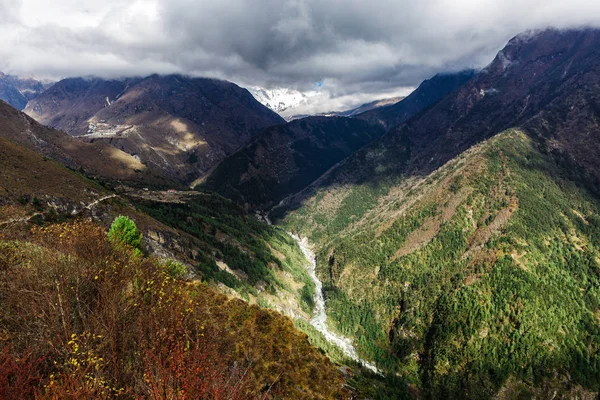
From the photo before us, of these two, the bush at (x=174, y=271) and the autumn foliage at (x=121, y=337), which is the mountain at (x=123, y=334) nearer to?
the autumn foliage at (x=121, y=337)

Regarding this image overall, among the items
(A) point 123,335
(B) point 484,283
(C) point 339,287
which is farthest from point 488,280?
(A) point 123,335

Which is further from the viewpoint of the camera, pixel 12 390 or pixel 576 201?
pixel 576 201

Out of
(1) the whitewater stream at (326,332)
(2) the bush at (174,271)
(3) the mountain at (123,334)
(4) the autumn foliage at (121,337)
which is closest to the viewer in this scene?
(4) the autumn foliage at (121,337)

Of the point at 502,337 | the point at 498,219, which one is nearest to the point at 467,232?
the point at 498,219

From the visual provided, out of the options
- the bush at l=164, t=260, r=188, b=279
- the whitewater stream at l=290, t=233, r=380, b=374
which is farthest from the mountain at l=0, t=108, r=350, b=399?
the whitewater stream at l=290, t=233, r=380, b=374

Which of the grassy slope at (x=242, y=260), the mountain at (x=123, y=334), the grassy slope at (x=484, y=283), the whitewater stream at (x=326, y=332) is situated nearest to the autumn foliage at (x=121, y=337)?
the mountain at (x=123, y=334)

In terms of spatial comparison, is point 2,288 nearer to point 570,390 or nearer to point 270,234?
point 570,390
